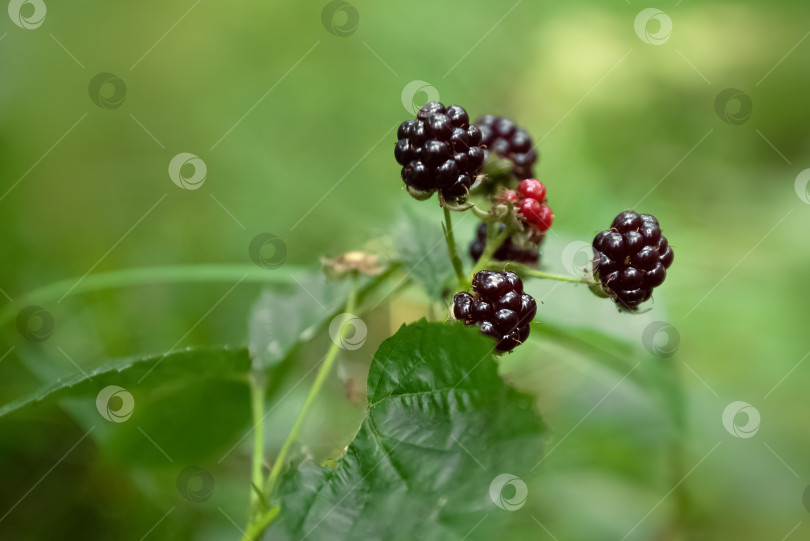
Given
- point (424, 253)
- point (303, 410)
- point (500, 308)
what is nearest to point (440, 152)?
point (500, 308)

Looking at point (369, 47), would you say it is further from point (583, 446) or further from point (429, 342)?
point (429, 342)

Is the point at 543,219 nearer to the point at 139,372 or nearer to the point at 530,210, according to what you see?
the point at 530,210

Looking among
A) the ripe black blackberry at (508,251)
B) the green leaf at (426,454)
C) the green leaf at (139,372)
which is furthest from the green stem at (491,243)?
the green leaf at (139,372)

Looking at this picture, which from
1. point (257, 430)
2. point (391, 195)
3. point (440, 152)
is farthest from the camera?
point (391, 195)

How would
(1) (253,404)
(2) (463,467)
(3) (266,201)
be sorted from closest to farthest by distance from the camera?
(2) (463,467) < (1) (253,404) < (3) (266,201)

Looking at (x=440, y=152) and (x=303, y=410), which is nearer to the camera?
(x=440, y=152)

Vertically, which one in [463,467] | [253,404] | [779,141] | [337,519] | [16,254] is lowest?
[16,254]

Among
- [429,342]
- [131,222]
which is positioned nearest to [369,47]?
[131,222]
